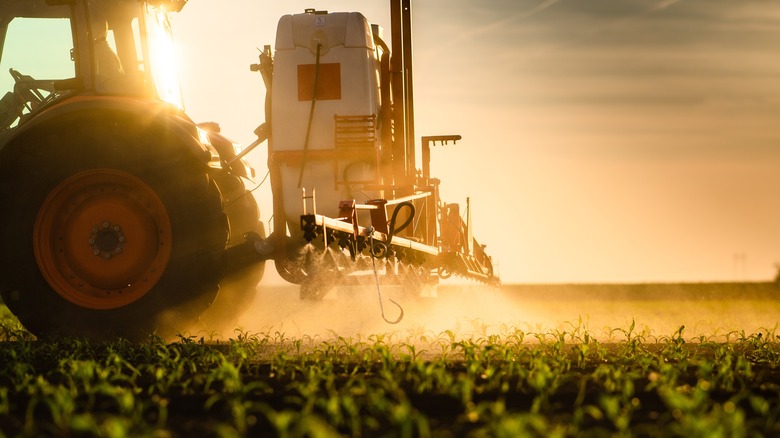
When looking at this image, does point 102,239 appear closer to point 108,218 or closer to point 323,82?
point 108,218

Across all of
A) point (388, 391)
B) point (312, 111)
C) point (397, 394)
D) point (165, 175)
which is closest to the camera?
point (397, 394)

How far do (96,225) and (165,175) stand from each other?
70 cm

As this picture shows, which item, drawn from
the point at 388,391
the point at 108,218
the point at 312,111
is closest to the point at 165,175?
the point at 108,218

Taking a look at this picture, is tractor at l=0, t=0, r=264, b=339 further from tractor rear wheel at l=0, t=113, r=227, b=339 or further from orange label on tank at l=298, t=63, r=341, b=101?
orange label on tank at l=298, t=63, r=341, b=101

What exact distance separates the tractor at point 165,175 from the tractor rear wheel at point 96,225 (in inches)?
0.5

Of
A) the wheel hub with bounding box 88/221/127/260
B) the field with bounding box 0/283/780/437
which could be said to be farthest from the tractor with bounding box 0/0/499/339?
the field with bounding box 0/283/780/437

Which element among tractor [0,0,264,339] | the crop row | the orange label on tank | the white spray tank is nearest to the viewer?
the crop row

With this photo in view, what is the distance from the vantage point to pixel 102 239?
28.6 feet

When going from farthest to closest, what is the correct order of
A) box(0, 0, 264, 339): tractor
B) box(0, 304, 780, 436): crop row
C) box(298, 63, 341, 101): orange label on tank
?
box(298, 63, 341, 101): orange label on tank < box(0, 0, 264, 339): tractor < box(0, 304, 780, 436): crop row

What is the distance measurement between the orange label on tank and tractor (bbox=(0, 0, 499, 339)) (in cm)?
2

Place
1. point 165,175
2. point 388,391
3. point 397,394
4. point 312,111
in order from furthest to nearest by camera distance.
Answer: point 312,111, point 165,175, point 388,391, point 397,394

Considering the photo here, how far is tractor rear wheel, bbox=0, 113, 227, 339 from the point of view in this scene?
8.66m

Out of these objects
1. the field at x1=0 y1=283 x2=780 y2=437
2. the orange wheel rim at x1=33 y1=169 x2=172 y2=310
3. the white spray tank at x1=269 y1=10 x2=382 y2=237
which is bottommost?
the field at x1=0 y1=283 x2=780 y2=437

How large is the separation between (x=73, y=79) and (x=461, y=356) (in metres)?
3.97
